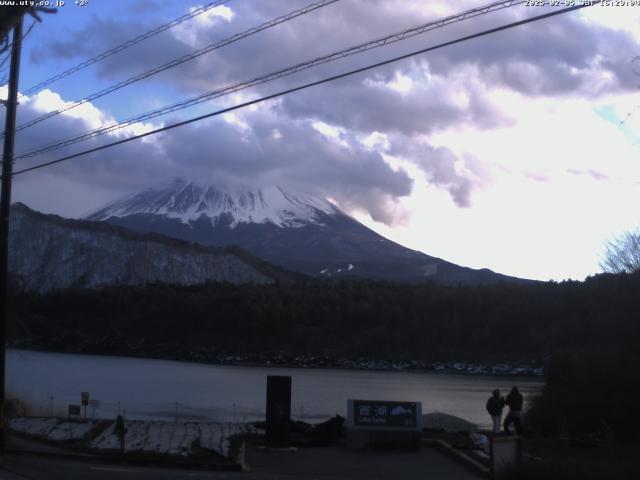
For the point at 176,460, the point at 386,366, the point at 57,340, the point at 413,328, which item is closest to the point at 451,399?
the point at 176,460

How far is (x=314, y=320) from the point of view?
14950cm

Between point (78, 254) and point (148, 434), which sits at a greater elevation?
point (78, 254)

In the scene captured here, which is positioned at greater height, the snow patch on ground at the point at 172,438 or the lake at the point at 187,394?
the snow patch on ground at the point at 172,438

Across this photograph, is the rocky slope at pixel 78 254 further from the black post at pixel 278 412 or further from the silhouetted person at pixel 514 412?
the silhouetted person at pixel 514 412

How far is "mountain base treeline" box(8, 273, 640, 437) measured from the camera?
126688 mm

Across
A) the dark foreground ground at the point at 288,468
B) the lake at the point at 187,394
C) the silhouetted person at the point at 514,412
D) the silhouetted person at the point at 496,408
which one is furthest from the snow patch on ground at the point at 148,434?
the lake at the point at 187,394

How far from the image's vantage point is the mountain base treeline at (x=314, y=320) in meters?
127

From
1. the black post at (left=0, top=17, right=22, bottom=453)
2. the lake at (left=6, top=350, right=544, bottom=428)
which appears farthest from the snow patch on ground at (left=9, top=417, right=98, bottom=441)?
Answer: the lake at (left=6, top=350, right=544, bottom=428)

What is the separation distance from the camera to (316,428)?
24188 mm

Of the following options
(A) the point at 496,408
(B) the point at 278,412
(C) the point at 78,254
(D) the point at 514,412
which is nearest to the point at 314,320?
(C) the point at 78,254

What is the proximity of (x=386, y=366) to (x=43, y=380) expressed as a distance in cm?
6631

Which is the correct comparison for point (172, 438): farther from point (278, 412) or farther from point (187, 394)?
point (187, 394)

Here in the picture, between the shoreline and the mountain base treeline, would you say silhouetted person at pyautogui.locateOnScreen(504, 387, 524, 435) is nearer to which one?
the mountain base treeline

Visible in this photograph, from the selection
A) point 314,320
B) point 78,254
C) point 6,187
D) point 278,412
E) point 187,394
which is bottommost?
point 187,394
